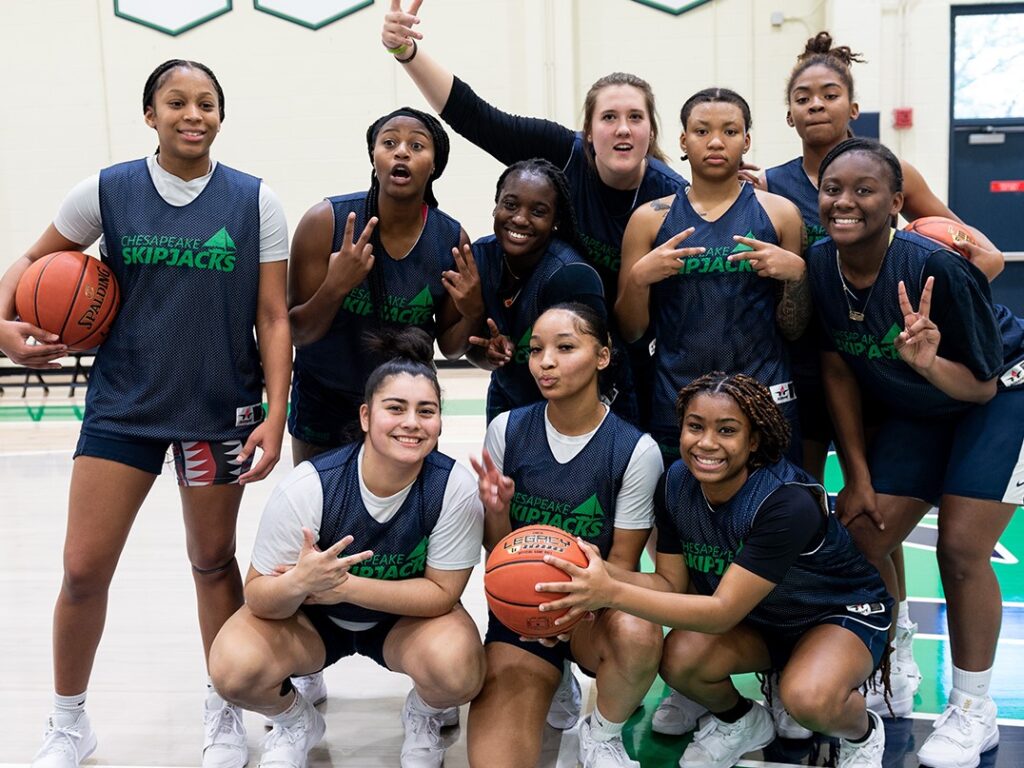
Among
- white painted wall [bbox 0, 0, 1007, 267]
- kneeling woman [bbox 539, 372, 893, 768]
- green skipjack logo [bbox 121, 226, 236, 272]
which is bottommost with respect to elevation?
kneeling woman [bbox 539, 372, 893, 768]

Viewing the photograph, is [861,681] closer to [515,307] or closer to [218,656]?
[515,307]

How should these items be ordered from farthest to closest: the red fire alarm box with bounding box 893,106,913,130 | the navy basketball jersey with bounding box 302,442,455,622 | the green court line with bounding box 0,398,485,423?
the red fire alarm box with bounding box 893,106,913,130 < the green court line with bounding box 0,398,485,423 < the navy basketball jersey with bounding box 302,442,455,622

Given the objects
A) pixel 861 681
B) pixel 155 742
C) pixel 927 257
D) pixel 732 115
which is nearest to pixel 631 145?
pixel 732 115

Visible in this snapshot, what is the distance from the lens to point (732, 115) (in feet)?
9.39

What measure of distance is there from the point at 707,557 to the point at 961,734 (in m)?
0.90

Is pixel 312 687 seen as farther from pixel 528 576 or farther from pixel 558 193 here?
pixel 558 193

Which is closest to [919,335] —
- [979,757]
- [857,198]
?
[857,198]

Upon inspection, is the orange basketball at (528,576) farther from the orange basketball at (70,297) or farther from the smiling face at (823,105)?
the smiling face at (823,105)

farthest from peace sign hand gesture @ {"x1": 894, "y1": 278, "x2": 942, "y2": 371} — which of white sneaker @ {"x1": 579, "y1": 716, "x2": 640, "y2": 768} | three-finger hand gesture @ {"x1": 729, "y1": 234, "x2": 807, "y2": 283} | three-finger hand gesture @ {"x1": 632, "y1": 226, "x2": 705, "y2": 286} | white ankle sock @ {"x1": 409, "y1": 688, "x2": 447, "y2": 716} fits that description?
white ankle sock @ {"x1": 409, "y1": 688, "x2": 447, "y2": 716}

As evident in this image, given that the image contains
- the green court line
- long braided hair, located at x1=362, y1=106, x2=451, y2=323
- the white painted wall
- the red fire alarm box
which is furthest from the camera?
the white painted wall

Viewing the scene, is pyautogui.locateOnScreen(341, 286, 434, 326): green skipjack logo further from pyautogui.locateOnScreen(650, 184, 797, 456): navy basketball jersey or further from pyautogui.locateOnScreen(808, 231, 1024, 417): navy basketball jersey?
pyautogui.locateOnScreen(808, 231, 1024, 417): navy basketball jersey

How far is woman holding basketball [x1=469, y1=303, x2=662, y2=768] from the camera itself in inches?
107

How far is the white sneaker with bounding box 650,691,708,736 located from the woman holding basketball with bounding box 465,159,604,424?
1.00 meters

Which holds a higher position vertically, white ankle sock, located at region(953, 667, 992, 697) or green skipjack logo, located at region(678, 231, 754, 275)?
green skipjack logo, located at region(678, 231, 754, 275)
